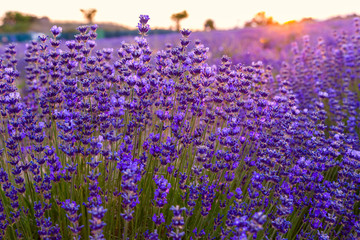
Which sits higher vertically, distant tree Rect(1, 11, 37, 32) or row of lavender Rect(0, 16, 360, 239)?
distant tree Rect(1, 11, 37, 32)

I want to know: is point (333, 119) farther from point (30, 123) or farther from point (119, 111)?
point (30, 123)

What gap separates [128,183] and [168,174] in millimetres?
1382

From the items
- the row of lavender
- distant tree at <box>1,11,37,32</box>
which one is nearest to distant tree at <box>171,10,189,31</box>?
distant tree at <box>1,11,37,32</box>

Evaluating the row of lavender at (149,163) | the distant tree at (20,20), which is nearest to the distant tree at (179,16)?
the distant tree at (20,20)

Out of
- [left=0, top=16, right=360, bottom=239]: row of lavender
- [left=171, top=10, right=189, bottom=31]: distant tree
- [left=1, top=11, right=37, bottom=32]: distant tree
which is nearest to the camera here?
[left=0, top=16, right=360, bottom=239]: row of lavender

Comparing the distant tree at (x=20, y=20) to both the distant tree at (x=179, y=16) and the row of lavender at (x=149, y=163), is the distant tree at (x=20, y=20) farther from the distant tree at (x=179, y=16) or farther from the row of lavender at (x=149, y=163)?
the row of lavender at (x=149, y=163)

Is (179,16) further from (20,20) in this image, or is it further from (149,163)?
(149,163)

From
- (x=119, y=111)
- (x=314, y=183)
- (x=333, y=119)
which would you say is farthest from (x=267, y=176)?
(x=333, y=119)

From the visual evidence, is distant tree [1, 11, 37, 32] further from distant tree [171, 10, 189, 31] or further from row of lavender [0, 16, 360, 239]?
row of lavender [0, 16, 360, 239]

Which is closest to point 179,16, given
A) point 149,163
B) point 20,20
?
point 20,20

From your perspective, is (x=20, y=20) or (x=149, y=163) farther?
(x=20, y=20)

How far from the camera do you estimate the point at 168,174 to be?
2.97 metres

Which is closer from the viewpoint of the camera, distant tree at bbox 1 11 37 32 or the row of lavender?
the row of lavender

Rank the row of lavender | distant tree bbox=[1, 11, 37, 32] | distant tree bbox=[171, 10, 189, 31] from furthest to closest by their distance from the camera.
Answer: distant tree bbox=[171, 10, 189, 31] < distant tree bbox=[1, 11, 37, 32] < the row of lavender
